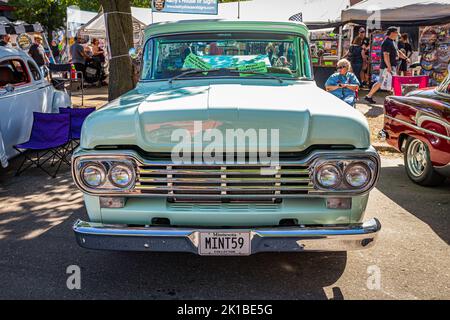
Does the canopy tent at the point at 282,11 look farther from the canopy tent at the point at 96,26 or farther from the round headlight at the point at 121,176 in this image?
the round headlight at the point at 121,176

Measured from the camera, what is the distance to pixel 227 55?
15.5ft

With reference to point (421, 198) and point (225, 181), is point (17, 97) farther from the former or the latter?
point (421, 198)

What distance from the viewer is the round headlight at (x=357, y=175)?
317 cm

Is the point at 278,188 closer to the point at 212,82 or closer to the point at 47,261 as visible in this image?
the point at 212,82

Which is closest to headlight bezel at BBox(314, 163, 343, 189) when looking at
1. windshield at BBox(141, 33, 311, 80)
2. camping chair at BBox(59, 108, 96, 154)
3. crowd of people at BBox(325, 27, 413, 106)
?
windshield at BBox(141, 33, 311, 80)

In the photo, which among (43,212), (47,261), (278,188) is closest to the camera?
(278,188)

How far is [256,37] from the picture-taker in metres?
4.75

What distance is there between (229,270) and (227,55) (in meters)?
2.13

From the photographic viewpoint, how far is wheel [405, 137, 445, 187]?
6.18 m

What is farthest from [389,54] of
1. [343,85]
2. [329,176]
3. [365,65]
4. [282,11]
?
[329,176]

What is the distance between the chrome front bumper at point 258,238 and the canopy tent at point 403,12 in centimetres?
1252

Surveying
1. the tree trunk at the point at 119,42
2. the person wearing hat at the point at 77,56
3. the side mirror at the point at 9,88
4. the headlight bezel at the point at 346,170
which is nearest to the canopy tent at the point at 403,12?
the tree trunk at the point at 119,42

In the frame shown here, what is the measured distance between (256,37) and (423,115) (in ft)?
8.59
